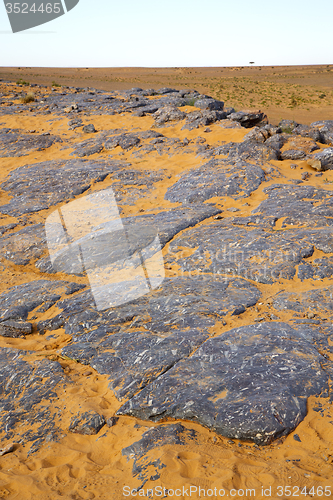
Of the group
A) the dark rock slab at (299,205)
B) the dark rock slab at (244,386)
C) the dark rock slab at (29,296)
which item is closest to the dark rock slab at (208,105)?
the dark rock slab at (299,205)

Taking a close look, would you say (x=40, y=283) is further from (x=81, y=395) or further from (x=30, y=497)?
(x=30, y=497)

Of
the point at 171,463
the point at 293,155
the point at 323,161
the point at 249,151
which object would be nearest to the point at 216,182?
the point at 249,151

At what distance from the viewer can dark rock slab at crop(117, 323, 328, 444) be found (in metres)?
2.62

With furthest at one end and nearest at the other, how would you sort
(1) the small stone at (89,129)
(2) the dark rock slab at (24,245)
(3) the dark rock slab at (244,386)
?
(1) the small stone at (89,129), (2) the dark rock slab at (24,245), (3) the dark rock slab at (244,386)

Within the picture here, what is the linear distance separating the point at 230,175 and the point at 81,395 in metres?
5.44

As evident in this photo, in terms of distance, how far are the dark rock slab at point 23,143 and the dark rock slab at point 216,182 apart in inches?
218

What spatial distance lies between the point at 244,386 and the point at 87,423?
136cm

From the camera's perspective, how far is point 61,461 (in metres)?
2.64

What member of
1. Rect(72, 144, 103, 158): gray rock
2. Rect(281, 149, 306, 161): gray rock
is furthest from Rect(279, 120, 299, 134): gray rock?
Rect(72, 144, 103, 158): gray rock

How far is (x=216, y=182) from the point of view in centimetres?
709

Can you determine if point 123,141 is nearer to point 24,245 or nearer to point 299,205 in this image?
point 24,245

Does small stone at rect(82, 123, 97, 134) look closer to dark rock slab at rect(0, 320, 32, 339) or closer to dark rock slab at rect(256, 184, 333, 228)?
dark rock slab at rect(256, 184, 333, 228)

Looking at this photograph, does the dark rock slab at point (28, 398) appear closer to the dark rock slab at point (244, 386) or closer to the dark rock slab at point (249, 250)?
the dark rock slab at point (244, 386)

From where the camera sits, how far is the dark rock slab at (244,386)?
2619 mm
